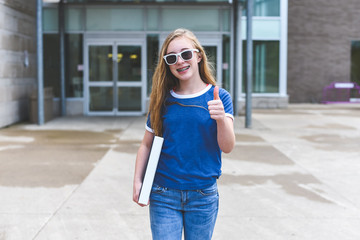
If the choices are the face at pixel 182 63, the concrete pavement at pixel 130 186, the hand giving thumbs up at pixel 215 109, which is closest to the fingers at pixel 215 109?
the hand giving thumbs up at pixel 215 109

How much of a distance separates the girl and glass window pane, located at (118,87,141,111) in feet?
45.2

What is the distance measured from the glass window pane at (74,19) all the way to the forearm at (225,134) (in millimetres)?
14392

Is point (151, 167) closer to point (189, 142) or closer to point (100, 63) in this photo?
point (189, 142)

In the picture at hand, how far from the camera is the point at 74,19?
52.9 feet

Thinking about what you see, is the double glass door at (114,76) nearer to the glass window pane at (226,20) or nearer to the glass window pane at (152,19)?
the glass window pane at (152,19)

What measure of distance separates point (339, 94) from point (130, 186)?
18845 mm

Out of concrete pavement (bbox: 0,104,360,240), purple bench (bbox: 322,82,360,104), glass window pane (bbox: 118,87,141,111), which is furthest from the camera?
purple bench (bbox: 322,82,360,104)

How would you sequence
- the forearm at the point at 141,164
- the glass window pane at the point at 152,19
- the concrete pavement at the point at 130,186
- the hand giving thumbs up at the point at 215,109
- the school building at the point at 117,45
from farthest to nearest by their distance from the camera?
the glass window pane at the point at 152,19
the school building at the point at 117,45
the concrete pavement at the point at 130,186
the forearm at the point at 141,164
the hand giving thumbs up at the point at 215,109

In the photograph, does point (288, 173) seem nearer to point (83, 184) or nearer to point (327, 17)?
point (83, 184)

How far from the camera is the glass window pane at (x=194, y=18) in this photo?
16203 mm

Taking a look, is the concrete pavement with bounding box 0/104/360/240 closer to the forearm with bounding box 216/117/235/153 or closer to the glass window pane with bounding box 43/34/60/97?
the forearm with bounding box 216/117/235/153

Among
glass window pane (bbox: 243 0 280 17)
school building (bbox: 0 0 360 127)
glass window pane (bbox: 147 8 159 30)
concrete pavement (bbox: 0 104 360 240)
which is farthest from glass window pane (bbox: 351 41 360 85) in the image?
concrete pavement (bbox: 0 104 360 240)

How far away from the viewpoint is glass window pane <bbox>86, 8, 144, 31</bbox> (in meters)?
16.1

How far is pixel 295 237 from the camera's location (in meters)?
4.39
